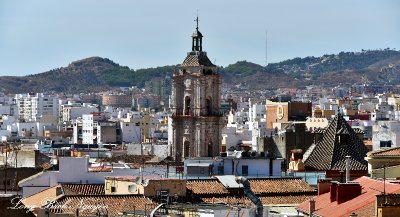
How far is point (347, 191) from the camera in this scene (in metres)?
32.1

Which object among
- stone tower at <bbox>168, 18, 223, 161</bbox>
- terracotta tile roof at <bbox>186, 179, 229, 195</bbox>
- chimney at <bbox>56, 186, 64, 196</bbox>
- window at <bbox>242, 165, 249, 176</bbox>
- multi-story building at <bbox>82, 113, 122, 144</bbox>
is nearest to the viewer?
chimney at <bbox>56, 186, 64, 196</bbox>

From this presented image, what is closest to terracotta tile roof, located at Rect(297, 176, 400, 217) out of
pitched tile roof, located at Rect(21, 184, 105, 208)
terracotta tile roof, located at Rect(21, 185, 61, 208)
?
pitched tile roof, located at Rect(21, 184, 105, 208)

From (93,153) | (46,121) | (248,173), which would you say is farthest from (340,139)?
(46,121)

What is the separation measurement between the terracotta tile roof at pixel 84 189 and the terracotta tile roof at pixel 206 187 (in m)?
2.69

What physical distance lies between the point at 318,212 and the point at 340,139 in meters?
19.9

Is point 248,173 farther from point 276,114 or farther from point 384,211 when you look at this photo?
point 276,114

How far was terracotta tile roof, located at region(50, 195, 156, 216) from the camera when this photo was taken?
3447cm

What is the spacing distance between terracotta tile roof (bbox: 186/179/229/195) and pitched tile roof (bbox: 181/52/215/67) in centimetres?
3002

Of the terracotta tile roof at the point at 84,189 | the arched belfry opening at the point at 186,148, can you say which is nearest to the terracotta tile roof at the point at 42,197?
the terracotta tile roof at the point at 84,189

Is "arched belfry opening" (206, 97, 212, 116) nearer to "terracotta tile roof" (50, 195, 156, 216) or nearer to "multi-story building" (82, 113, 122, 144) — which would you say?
"terracotta tile roof" (50, 195, 156, 216)

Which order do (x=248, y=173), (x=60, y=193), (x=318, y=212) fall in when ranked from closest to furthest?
(x=318, y=212), (x=60, y=193), (x=248, y=173)

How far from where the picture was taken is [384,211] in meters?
26.2

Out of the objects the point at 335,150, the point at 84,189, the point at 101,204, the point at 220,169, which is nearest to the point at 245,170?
the point at 220,169

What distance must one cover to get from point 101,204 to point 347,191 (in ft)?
21.5
